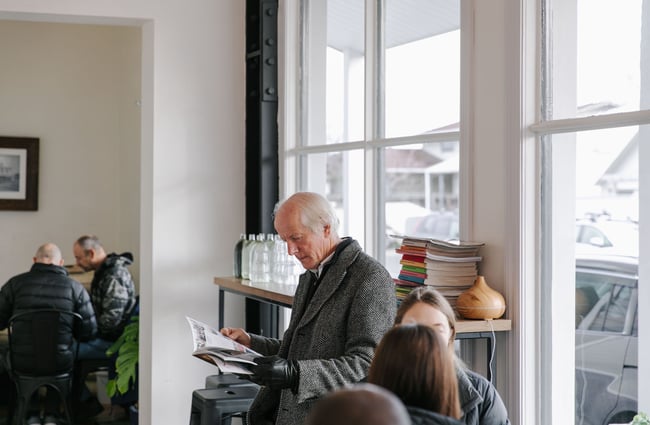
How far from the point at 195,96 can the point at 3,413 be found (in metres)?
2.90

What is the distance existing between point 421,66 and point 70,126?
480 cm

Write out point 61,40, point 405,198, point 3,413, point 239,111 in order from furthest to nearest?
point 405,198 → point 61,40 → point 3,413 → point 239,111

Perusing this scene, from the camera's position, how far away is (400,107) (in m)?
3.97

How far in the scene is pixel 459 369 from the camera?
2410mm

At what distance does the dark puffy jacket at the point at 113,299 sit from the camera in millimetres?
6027

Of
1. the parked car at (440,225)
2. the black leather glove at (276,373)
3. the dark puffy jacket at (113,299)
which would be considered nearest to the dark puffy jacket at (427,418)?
the black leather glove at (276,373)

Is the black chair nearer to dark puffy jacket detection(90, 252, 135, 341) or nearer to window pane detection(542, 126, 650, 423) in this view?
dark puffy jacket detection(90, 252, 135, 341)

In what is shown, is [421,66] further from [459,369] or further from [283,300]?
[459,369]

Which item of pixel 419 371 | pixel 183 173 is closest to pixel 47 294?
pixel 183 173

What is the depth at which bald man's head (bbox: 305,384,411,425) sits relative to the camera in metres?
1.16

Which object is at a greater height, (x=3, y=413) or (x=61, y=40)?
(x=61, y=40)

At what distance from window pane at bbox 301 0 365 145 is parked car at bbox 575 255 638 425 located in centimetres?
164

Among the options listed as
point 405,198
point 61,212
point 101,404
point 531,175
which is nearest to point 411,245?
point 531,175

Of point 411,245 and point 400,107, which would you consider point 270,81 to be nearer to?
point 400,107
